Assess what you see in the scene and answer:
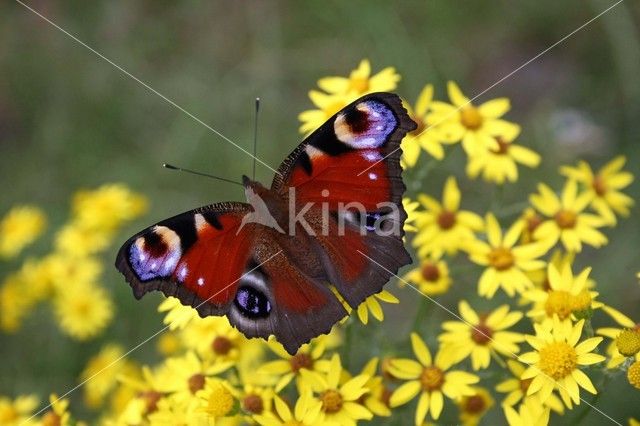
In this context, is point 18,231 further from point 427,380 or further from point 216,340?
point 427,380

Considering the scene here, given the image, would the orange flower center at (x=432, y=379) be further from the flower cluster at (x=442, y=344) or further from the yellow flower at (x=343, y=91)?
the yellow flower at (x=343, y=91)

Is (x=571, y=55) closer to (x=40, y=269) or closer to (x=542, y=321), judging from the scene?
(x=542, y=321)

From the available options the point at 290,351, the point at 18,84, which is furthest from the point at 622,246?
the point at 18,84

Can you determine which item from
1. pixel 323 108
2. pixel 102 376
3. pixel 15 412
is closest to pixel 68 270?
pixel 102 376

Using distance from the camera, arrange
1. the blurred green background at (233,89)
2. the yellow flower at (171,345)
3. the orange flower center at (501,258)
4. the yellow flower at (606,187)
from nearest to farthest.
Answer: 1. the orange flower center at (501,258)
2. the yellow flower at (606,187)
3. the yellow flower at (171,345)
4. the blurred green background at (233,89)

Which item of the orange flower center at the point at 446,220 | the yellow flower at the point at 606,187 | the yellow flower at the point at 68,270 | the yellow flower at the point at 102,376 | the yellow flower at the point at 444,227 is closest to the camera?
the yellow flower at the point at 444,227

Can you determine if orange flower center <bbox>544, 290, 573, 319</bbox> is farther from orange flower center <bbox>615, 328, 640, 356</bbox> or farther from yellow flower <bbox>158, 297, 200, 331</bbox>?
yellow flower <bbox>158, 297, 200, 331</bbox>

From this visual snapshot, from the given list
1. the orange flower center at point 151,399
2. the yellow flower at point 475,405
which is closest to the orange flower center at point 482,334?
the yellow flower at point 475,405
